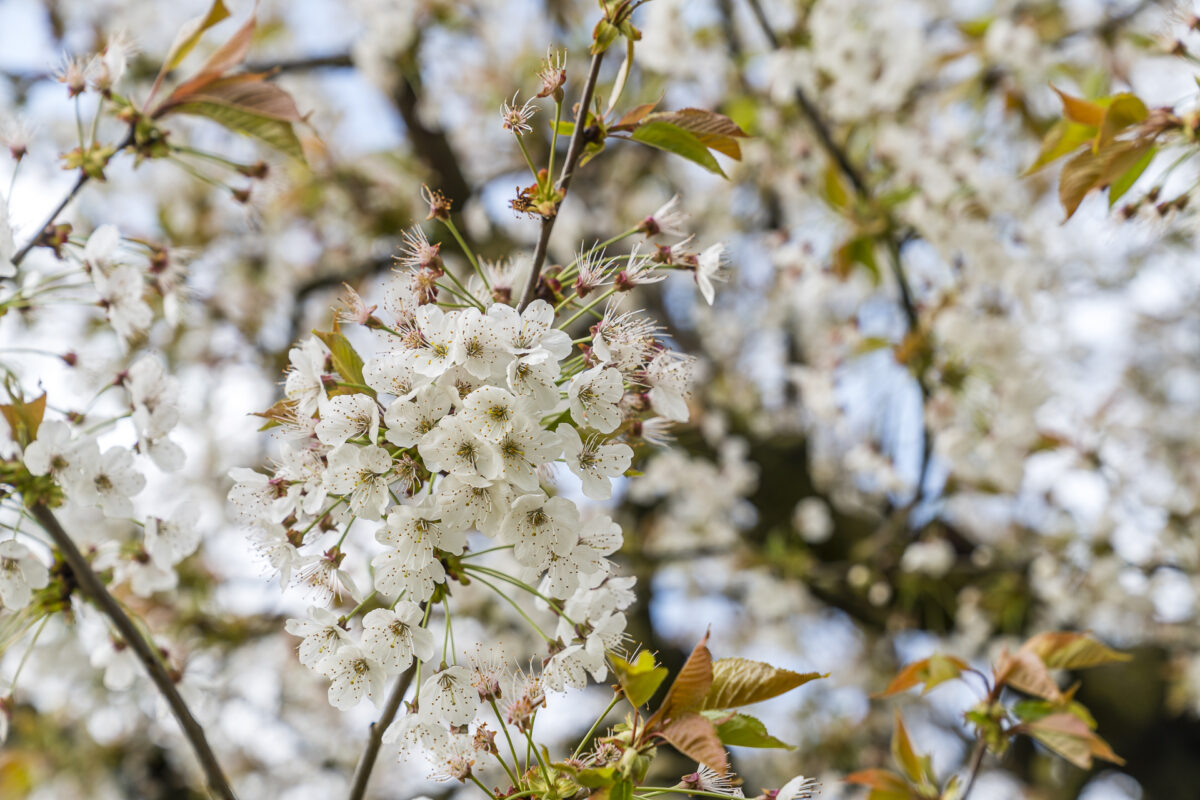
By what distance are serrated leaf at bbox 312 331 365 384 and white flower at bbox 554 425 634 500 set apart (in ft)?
0.89

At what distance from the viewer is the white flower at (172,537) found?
1406 mm

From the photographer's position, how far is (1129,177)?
5.01ft

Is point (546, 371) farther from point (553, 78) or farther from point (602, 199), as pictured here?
point (602, 199)

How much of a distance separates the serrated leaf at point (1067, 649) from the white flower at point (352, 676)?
46.3 inches

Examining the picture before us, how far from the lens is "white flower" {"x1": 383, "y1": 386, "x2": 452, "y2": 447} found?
0.97m

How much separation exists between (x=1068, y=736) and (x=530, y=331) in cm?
125

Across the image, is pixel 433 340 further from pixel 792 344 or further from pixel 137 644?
pixel 792 344

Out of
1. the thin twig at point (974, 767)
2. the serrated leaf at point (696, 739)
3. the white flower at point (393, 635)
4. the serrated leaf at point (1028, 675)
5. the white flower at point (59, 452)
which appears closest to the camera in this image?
the serrated leaf at point (696, 739)

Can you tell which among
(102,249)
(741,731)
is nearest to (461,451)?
(741,731)

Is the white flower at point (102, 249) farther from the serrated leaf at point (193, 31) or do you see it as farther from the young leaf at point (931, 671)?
the young leaf at point (931, 671)

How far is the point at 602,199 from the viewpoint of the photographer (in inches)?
199

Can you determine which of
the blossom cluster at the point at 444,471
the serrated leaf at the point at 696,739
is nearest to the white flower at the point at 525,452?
the blossom cluster at the point at 444,471

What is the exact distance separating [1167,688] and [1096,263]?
3.74m

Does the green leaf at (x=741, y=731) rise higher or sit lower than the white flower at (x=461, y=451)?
lower
